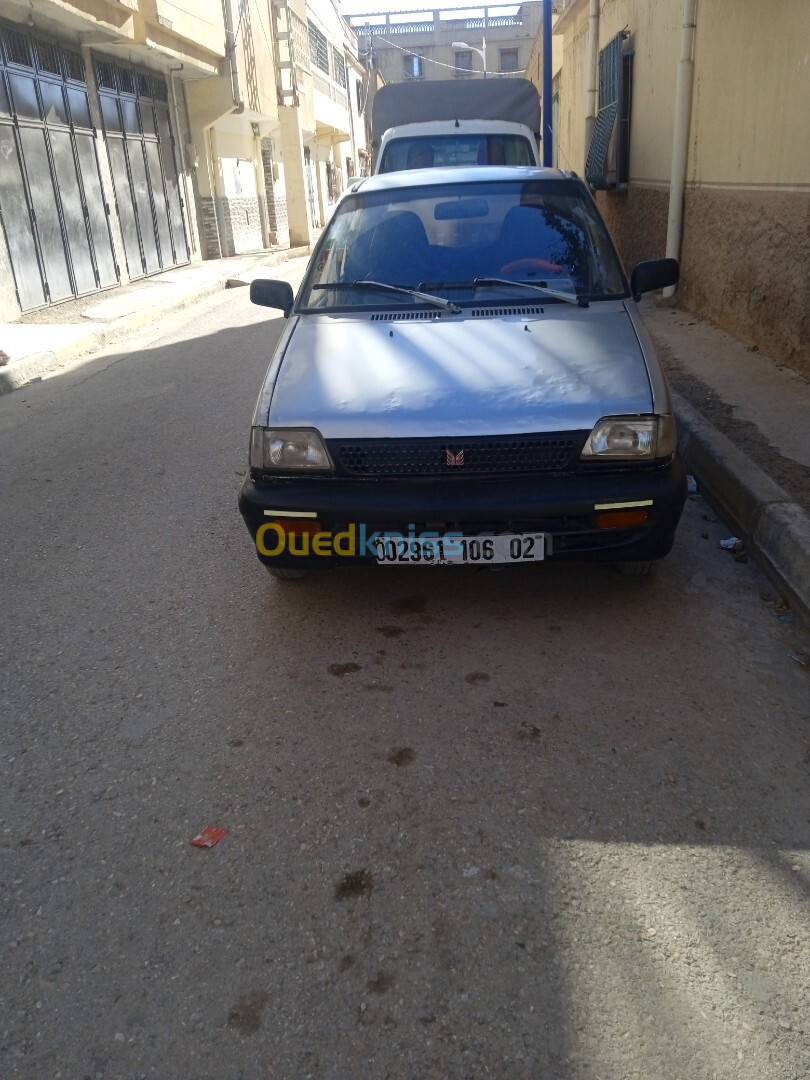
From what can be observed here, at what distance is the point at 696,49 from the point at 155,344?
22.4 ft

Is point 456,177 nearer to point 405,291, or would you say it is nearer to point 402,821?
point 405,291

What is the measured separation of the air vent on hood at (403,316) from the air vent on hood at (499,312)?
0.17m

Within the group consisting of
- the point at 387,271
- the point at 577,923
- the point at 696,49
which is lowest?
the point at 577,923

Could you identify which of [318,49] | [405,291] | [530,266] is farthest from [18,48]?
[318,49]

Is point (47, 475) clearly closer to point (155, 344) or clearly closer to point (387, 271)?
point (387, 271)

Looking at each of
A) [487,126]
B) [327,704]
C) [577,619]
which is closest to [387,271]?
[577,619]

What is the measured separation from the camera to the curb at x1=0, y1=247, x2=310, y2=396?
28.3ft

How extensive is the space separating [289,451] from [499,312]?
1.21 meters

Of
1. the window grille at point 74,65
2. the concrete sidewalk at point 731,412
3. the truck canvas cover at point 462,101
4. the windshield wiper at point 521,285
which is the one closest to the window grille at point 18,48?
the window grille at point 74,65

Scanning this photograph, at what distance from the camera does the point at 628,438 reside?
3.20 m

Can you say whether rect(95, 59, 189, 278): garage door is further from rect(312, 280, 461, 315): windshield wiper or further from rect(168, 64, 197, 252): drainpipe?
rect(312, 280, 461, 315): windshield wiper

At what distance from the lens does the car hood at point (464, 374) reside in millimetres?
3191

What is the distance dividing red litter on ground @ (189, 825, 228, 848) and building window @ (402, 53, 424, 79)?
62.9 m

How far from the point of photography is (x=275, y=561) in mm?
3443
